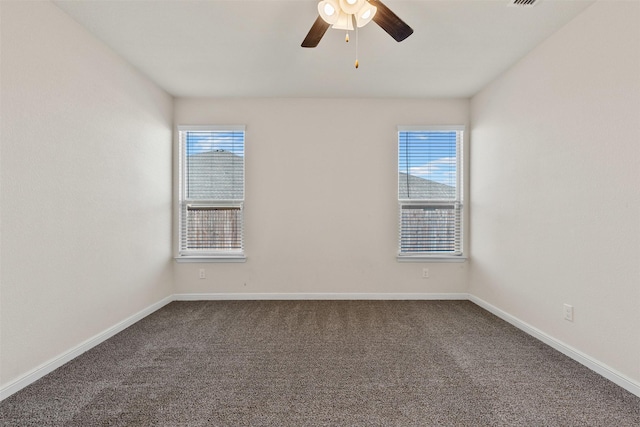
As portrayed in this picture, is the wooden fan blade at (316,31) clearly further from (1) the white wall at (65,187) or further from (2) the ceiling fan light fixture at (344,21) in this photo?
(1) the white wall at (65,187)

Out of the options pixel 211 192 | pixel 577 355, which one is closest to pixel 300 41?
pixel 211 192

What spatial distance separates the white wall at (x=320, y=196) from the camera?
152 inches

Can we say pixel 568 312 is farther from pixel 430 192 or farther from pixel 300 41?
pixel 300 41

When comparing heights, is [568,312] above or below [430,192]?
below

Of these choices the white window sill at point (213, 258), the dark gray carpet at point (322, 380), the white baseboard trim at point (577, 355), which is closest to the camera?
the dark gray carpet at point (322, 380)

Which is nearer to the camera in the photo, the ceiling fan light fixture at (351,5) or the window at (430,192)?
the ceiling fan light fixture at (351,5)

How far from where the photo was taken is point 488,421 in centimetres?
163

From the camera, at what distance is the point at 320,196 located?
12.7 feet

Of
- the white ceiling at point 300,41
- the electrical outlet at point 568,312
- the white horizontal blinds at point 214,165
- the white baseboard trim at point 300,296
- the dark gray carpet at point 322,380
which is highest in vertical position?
the white ceiling at point 300,41

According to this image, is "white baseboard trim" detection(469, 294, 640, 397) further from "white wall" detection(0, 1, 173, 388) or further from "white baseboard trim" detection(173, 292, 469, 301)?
"white wall" detection(0, 1, 173, 388)

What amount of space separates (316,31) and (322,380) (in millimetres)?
2408

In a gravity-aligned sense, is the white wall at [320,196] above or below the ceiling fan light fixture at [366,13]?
below

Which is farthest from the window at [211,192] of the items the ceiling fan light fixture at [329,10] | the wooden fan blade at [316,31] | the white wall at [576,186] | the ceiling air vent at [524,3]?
the white wall at [576,186]

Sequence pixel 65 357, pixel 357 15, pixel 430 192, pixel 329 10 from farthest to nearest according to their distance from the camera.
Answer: pixel 430 192, pixel 65 357, pixel 357 15, pixel 329 10
